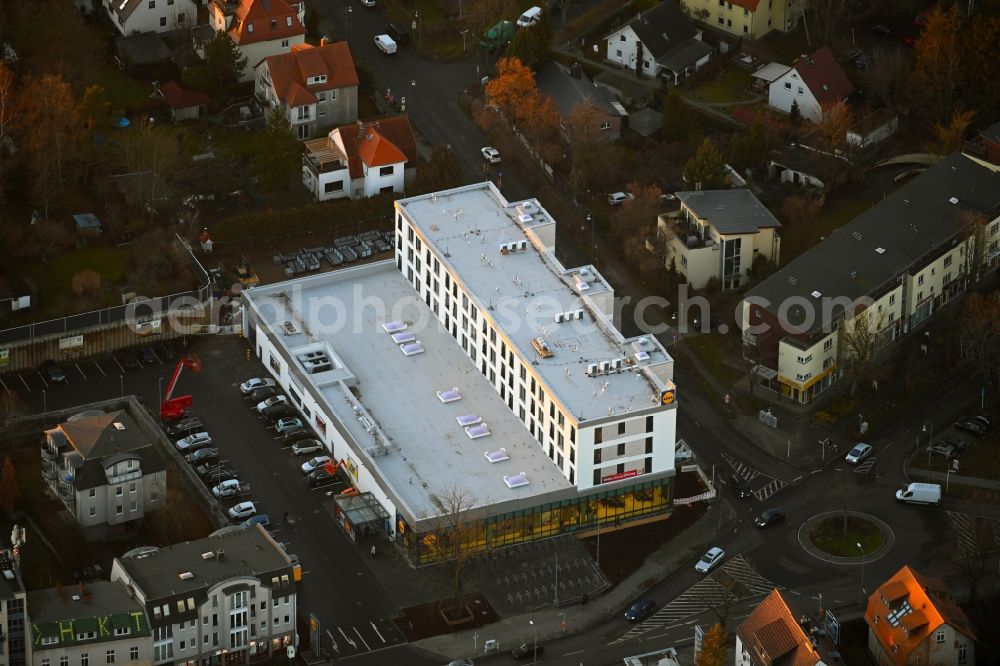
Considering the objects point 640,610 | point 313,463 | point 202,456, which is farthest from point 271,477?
point 640,610

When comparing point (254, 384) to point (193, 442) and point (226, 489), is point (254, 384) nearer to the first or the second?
point (193, 442)

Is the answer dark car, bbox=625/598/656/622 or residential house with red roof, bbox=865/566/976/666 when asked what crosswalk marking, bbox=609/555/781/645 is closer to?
dark car, bbox=625/598/656/622

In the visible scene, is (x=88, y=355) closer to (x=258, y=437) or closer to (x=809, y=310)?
(x=258, y=437)

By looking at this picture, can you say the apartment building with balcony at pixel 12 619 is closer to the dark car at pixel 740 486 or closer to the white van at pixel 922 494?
the dark car at pixel 740 486

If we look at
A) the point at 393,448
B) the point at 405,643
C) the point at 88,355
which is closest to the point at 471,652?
the point at 405,643

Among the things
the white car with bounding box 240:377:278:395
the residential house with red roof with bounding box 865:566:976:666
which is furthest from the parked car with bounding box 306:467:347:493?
the residential house with red roof with bounding box 865:566:976:666

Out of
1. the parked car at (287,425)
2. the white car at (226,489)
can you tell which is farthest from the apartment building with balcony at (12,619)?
the parked car at (287,425)
